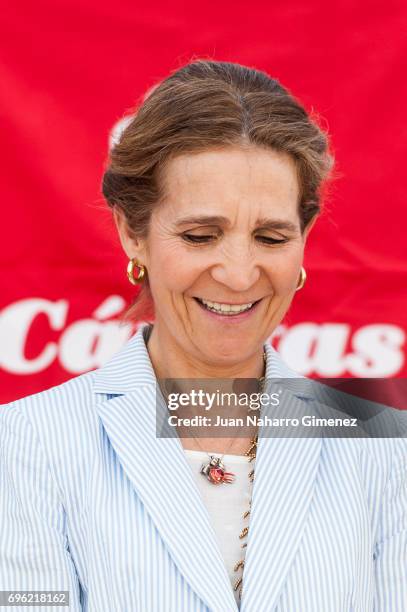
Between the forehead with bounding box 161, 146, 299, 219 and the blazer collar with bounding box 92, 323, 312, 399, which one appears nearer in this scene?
the forehead with bounding box 161, 146, 299, 219

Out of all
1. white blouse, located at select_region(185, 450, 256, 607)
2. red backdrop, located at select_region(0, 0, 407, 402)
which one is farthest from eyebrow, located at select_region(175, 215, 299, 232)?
red backdrop, located at select_region(0, 0, 407, 402)

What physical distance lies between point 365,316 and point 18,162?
1107 mm

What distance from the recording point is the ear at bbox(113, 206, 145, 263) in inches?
62.6

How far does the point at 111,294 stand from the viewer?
2.45 metres

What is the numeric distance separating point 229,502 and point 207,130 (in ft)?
2.12

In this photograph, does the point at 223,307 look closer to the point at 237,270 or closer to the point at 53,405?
the point at 237,270

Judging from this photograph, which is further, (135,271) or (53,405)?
(135,271)

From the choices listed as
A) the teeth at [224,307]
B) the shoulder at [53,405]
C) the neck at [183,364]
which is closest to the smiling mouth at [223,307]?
the teeth at [224,307]

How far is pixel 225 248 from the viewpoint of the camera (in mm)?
1448

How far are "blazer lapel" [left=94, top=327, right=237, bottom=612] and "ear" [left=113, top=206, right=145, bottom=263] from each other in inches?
7.7

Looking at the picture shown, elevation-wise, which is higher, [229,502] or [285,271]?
[285,271]

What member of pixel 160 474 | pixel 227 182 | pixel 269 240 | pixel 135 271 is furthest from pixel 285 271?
pixel 160 474

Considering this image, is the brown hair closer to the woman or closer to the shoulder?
the woman

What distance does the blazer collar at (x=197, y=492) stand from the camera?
134 cm
